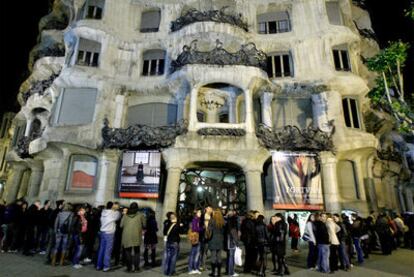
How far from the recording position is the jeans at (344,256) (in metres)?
9.49

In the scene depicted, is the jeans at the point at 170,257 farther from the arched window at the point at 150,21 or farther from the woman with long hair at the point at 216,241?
the arched window at the point at 150,21

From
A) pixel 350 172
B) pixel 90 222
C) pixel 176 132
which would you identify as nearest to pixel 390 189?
pixel 350 172

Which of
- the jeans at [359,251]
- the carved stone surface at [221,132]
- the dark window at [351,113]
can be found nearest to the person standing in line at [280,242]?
the jeans at [359,251]

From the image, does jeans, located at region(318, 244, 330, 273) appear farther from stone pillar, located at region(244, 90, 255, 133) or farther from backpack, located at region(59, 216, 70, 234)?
stone pillar, located at region(244, 90, 255, 133)

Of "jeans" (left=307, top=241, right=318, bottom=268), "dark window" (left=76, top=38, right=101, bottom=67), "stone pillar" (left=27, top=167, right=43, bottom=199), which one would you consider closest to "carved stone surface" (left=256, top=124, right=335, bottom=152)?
"jeans" (left=307, top=241, right=318, bottom=268)

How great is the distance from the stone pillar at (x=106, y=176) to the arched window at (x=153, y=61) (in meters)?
7.80

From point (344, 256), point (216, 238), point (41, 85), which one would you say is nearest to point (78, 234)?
point (216, 238)

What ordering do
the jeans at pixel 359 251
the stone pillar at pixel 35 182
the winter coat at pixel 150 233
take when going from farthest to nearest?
the stone pillar at pixel 35 182, the jeans at pixel 359 251, the winter coat at pixel 150 233

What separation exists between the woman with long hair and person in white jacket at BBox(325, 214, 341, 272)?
4.10 meters

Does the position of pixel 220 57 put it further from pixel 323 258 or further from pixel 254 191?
pixel 323 258

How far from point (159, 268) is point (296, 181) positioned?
38.1 feet

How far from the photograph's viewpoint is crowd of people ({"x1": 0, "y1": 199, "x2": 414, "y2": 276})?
8375 mm

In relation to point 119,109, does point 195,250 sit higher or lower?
lower

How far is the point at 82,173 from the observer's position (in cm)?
1881
